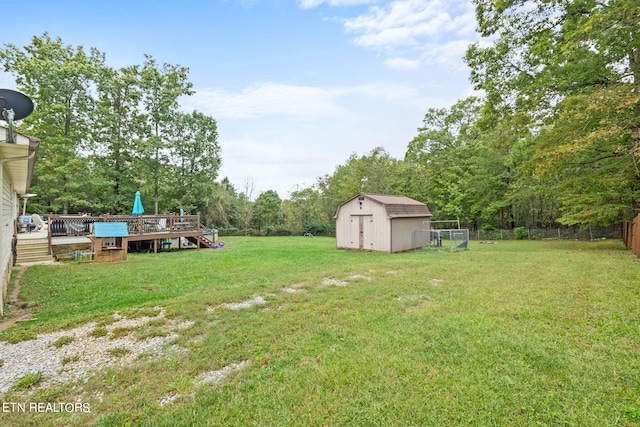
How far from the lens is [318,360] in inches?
123

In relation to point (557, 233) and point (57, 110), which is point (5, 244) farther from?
point (557, 233)

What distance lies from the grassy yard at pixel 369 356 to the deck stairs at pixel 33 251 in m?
5.15

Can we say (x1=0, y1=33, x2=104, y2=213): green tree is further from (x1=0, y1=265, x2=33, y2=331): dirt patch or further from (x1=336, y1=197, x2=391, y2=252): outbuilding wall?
(x1=336, y1=197, x2=391, y2=252): outbuilding wall

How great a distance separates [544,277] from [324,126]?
54.1ft

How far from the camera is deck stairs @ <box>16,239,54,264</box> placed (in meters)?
10.2

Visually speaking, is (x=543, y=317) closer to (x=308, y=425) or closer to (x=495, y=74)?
(x=308, y=425)

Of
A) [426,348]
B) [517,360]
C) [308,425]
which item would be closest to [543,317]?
[517,360]

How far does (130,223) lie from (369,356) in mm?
13898

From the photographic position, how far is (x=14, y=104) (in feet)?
14.5

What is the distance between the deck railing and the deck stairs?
47cm

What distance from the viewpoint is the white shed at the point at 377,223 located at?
1398cm

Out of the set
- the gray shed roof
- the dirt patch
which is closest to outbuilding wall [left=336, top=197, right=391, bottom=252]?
the gray shed roof

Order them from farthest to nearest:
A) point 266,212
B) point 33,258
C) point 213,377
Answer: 1. point 266,212
2. point 33,258
3. point 213,377

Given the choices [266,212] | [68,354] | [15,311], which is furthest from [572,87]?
[266,212]
